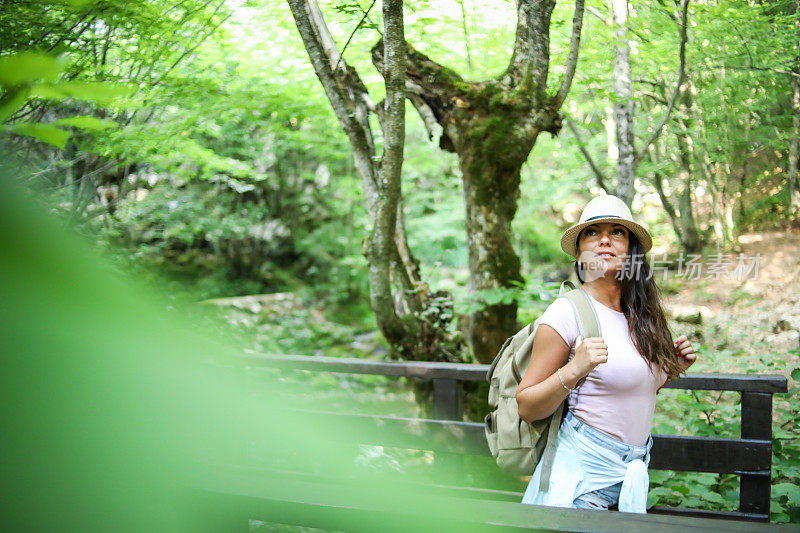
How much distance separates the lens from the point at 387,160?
10.9 feet

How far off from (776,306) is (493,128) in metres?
6.39

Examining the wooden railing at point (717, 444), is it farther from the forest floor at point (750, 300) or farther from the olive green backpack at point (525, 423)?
the forest floor at point (750, 300)

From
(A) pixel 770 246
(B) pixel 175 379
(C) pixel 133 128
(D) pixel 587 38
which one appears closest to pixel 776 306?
(A) pixel 770 246

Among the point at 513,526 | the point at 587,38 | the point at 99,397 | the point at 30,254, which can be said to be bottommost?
the point at 513,526

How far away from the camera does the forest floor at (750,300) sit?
280 inches

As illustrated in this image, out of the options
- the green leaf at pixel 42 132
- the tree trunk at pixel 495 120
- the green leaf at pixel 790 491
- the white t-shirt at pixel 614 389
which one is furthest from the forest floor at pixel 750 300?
the green leaf at pixel 42 132

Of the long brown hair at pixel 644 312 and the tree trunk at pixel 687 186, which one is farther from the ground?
the tree trunk at pixel 687 186

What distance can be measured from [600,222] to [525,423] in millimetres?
769

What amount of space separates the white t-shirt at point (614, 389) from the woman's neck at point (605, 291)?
0.51ft

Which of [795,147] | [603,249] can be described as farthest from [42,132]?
[795,147]

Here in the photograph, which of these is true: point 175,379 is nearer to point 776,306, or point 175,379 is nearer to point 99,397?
point 99,397

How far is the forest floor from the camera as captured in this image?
711cm

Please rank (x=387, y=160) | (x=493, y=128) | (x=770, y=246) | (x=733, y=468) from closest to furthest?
1. (x=733, y=468)
2. (x=387, y=160)
3. (x=493, y=128)
4. (x=770, y=246)

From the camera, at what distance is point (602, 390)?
172 cm
